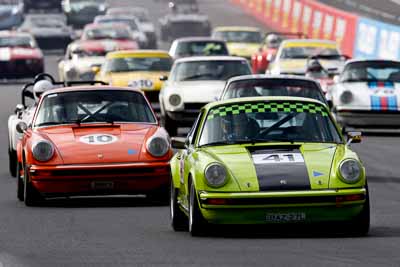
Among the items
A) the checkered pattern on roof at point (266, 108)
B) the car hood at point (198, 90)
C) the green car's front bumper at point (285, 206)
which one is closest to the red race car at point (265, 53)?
the car hood at point (198, 90)

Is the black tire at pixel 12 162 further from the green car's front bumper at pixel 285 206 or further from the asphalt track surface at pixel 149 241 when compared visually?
the green car's front bumper at pixel 285 206

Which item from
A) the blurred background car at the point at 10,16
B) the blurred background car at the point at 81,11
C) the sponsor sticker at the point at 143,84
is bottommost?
the blurred background car at the point at 81,11

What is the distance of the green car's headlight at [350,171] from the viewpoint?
11438mm

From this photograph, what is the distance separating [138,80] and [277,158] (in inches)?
703

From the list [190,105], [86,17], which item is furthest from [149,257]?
[86,17]

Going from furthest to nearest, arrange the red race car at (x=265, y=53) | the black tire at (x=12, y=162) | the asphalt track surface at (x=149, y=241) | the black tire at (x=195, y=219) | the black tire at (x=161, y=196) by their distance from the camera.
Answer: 1. the red race car at (x=265, y=53)
2. the black tire at (x=12, y=162)
3. the black tire at (x=161, y=196)
4. the black tire at (x=195, y=219)
5. the asphalt track surface at (x=149, y=241)

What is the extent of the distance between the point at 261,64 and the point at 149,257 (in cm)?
3167

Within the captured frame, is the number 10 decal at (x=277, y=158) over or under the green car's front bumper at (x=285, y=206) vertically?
over

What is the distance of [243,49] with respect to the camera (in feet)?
154

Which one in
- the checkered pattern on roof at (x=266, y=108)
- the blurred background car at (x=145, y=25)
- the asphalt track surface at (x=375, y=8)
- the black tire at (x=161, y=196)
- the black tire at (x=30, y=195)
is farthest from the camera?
the blurred background car at (x=145, y=25)

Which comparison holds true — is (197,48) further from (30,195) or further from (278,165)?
(278,165)

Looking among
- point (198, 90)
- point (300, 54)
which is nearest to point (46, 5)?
point (300, 54)

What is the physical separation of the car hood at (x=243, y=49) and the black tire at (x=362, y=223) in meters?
35.0

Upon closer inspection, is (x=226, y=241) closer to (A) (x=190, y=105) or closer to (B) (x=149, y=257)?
(B) (x=149, y=257)
